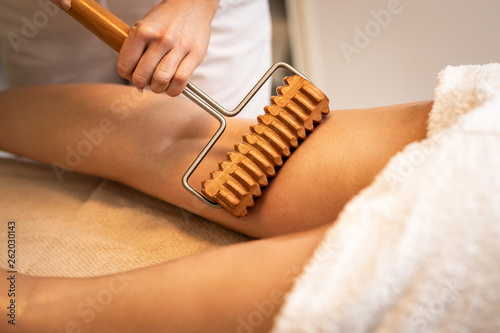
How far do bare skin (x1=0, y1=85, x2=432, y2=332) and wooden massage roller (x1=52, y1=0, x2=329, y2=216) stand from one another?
20 mm

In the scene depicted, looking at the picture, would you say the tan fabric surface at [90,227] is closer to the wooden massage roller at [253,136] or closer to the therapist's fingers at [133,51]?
the wooden massage roller at [253,136]

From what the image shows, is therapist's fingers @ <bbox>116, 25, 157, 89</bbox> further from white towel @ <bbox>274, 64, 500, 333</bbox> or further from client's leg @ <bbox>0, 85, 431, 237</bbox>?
white towel @ <bbox>274, 64, 500, 333</bbox>

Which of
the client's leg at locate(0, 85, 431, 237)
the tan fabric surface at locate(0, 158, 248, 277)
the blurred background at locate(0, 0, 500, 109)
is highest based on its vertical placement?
the blurred background at locate(0, 0, 500, 109)

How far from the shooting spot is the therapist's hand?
0.58m

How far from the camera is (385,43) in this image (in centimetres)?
127

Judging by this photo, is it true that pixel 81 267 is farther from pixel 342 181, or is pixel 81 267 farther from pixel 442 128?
pixel 442 128

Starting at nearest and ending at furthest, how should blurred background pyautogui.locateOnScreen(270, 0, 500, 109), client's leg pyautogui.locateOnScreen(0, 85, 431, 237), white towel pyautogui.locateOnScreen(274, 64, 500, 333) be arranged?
white towel pyautogui.locateOnScreen(274, 64, 500, 333) < client's leg pyautogui.locateOnScreen(0, 85, 431, 237) < blurred background pyautogui.locateOnScreen(270, 0, 500, 109)

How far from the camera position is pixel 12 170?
2.63ft

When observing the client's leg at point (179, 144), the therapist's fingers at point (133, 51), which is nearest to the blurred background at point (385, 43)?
the client's leg at point (179, 144)

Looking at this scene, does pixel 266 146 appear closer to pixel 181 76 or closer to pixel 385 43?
pixel 181 76

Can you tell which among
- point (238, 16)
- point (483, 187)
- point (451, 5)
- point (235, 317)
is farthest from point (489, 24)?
point (235, 317)

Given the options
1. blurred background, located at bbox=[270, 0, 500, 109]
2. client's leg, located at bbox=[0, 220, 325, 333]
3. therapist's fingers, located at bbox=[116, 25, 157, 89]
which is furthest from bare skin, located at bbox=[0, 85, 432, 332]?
blurred background, located at bbox=[270, 0, 500, 109]

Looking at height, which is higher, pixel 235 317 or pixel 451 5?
pixel 451 5

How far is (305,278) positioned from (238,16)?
2.32ft
